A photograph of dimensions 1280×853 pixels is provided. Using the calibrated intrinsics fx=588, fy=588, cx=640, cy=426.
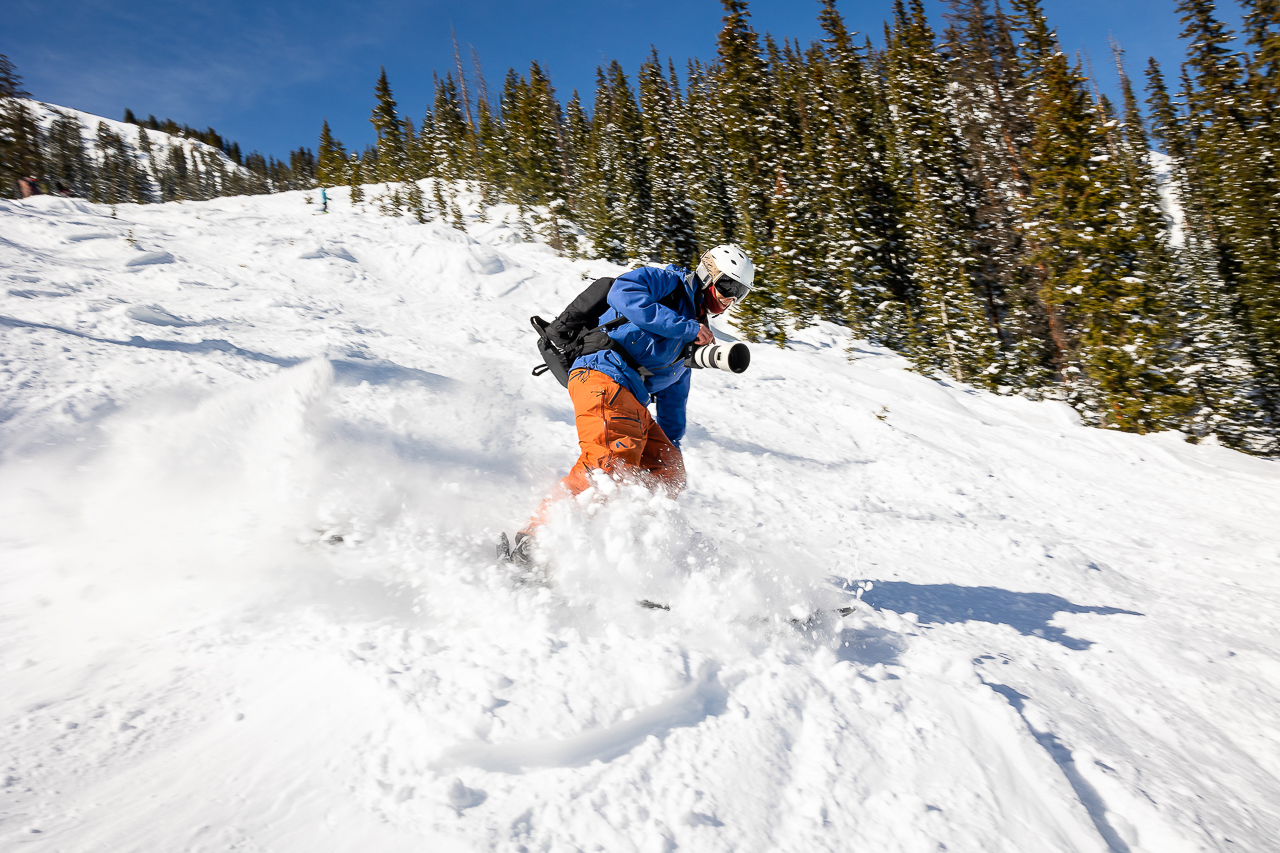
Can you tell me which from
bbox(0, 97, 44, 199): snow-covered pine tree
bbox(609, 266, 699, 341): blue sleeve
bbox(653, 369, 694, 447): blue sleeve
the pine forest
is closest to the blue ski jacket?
bbox(609, 266, 699, 341): blue sleeve

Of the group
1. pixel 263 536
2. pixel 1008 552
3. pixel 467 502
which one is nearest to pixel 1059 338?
pixel 1008 552

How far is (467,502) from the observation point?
4027 millimetres

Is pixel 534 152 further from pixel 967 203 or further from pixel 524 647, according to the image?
pixel 524 647

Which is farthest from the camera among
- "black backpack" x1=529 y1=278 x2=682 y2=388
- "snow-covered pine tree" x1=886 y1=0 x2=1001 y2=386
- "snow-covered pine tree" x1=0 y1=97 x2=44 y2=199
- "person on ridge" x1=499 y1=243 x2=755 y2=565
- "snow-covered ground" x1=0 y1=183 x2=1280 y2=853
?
"snow-covered pine tree" x1=0 y1=97 x2=44 y2=199

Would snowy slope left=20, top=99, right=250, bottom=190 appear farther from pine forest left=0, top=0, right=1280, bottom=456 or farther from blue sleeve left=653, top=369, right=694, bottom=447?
blue sleeve left=653, top=369, right=694, bottom=447

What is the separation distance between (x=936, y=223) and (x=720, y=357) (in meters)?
23.2

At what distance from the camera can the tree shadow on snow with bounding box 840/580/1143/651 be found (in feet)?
12.3

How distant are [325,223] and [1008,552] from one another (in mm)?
18424

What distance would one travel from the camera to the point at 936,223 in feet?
74.1

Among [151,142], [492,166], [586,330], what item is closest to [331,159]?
[492,166]

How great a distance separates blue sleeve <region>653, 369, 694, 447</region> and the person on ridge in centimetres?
23

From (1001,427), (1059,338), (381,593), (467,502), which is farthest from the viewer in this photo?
(1059,338)

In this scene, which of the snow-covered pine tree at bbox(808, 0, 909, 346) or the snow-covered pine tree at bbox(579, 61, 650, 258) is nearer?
the snow-covered pine tree at bbox(808, 0, 909, 346)

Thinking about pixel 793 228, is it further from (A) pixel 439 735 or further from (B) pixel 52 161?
(B) pixel 52 161
